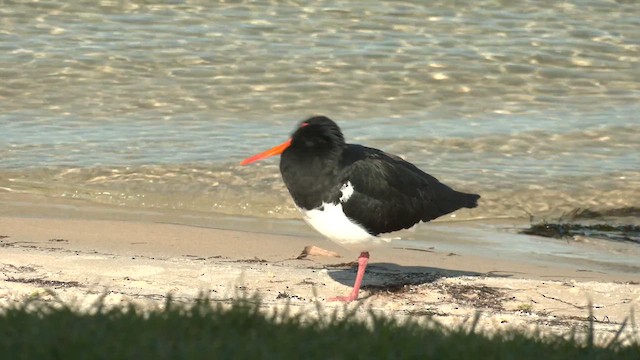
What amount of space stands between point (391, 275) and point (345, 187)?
1.21 metres

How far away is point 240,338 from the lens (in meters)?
4.65

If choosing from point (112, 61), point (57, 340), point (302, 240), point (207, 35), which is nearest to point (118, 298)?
point (57, 340)

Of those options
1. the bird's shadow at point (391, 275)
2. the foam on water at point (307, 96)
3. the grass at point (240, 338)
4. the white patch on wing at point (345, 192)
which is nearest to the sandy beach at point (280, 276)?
the bird's shadow at point (391, 275)

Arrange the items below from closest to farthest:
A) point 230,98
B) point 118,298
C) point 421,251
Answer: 1. point 118,298
2. point 421,251
3. point 230,98

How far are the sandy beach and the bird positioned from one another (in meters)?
0.33

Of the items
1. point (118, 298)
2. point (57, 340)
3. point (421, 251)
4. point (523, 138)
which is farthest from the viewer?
point (523, 138)

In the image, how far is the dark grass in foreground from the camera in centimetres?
436

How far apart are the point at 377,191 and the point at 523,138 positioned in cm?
644

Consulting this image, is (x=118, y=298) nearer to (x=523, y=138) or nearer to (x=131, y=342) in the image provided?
(x=131, y=342)

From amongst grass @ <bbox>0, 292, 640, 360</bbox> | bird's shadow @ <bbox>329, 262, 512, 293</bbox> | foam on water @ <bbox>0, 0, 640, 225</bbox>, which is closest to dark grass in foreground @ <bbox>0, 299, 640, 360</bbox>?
grass @ <bbox>0, 292, 640, 360</bbox>

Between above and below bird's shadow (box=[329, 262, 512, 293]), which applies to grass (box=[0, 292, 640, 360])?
above

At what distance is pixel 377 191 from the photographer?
753 centimetres

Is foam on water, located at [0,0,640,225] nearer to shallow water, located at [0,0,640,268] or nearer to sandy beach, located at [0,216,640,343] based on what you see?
shallow water, located at [0,0,640,268]

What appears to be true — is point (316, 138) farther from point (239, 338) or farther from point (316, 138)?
point (239, 338)
